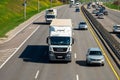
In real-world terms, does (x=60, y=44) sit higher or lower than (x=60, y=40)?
lower

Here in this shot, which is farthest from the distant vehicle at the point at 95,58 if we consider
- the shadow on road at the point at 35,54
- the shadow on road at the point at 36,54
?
the shadow on road at the point at 35,54

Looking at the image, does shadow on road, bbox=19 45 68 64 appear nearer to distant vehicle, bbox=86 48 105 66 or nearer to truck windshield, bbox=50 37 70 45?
truck windshield, bbox=50 37 70 45

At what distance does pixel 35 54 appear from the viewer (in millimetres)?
48625

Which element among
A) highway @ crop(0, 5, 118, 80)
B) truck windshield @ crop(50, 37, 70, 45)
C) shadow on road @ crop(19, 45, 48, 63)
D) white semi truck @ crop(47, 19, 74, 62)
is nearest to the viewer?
highway @ crop(0, 5, 118, 80)

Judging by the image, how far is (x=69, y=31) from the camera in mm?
43812

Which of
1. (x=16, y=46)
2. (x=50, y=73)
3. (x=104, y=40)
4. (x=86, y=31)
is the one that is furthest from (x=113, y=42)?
(x=86, y=31)

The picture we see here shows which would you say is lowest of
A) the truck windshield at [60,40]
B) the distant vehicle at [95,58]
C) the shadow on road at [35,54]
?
the shadow on road at [35,54]

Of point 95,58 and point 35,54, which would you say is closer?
point 95,58

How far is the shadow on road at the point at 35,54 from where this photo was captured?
45200 millimetres

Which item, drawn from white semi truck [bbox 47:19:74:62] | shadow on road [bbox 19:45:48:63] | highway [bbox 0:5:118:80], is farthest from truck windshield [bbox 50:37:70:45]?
shadow on road [bbox 19:45:48:63]

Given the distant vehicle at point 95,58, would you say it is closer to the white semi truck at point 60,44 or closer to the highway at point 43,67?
the highway at point 43,67

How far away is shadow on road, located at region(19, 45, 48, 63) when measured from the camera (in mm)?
45200

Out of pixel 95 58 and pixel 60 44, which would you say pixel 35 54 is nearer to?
pixel 60 44

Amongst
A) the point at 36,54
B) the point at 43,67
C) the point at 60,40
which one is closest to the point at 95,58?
the point at 60,40
